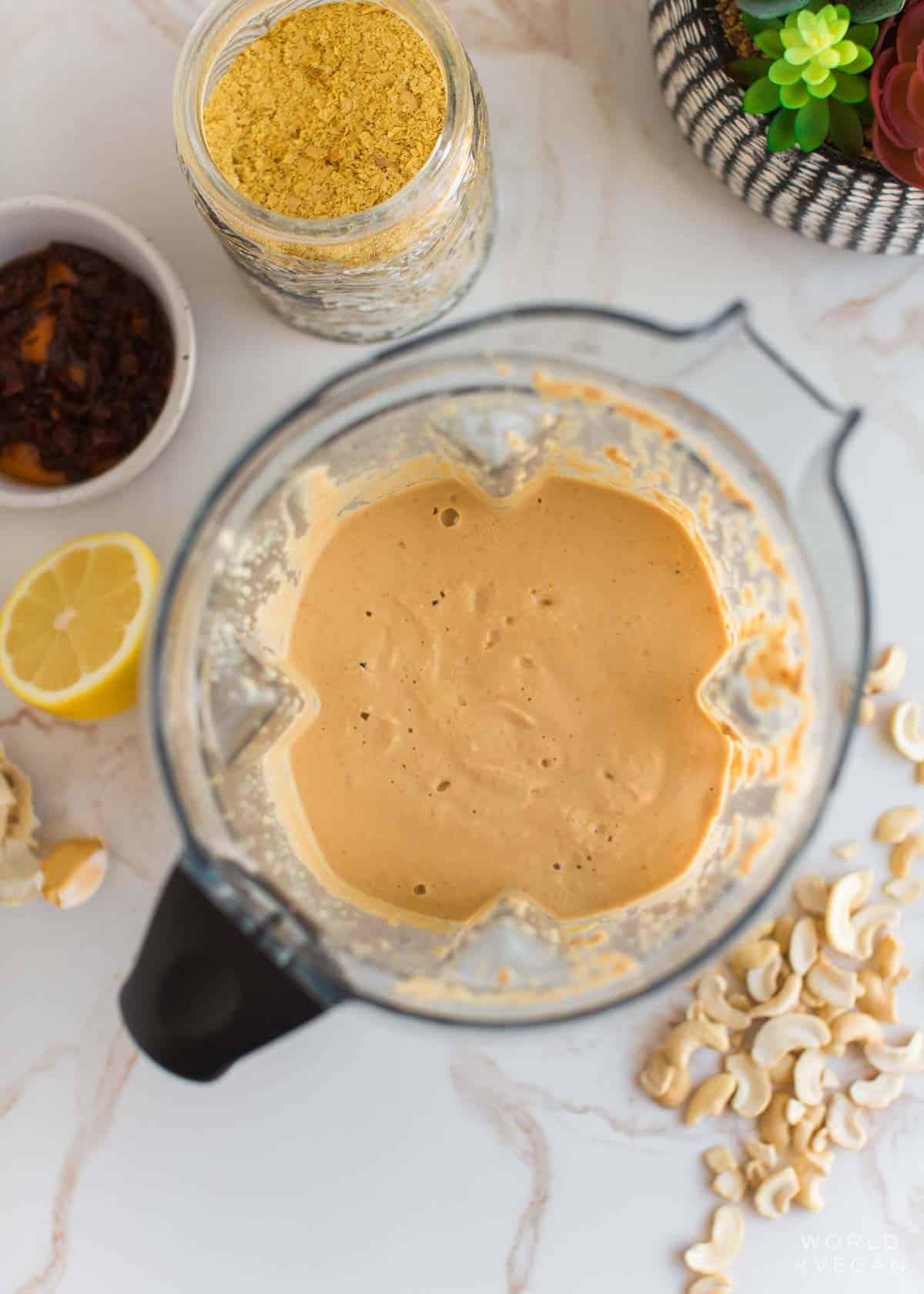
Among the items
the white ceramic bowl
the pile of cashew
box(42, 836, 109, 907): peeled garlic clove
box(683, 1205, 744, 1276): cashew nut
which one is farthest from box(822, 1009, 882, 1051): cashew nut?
the white ceramic bowl

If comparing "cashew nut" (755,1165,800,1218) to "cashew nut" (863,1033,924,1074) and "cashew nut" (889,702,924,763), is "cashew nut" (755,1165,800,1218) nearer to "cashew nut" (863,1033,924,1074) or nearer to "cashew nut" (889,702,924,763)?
"cashew nut" (863,1033,924,1074)

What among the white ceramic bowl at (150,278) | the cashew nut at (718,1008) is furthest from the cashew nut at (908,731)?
the white ceramic bowl at (150,278)

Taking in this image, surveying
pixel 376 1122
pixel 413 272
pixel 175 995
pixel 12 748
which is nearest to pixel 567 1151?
pixel 376 1122

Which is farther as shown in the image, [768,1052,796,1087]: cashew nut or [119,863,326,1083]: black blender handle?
[768,1052,796,1087]: cashew nut

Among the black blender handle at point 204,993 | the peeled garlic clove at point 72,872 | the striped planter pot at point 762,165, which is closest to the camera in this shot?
the black blender handle at point 204,993

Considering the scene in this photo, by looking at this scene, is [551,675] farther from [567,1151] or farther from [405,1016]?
[567,1151]

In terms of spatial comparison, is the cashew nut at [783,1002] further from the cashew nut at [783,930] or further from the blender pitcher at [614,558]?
the blender pitcher at [614,558]
